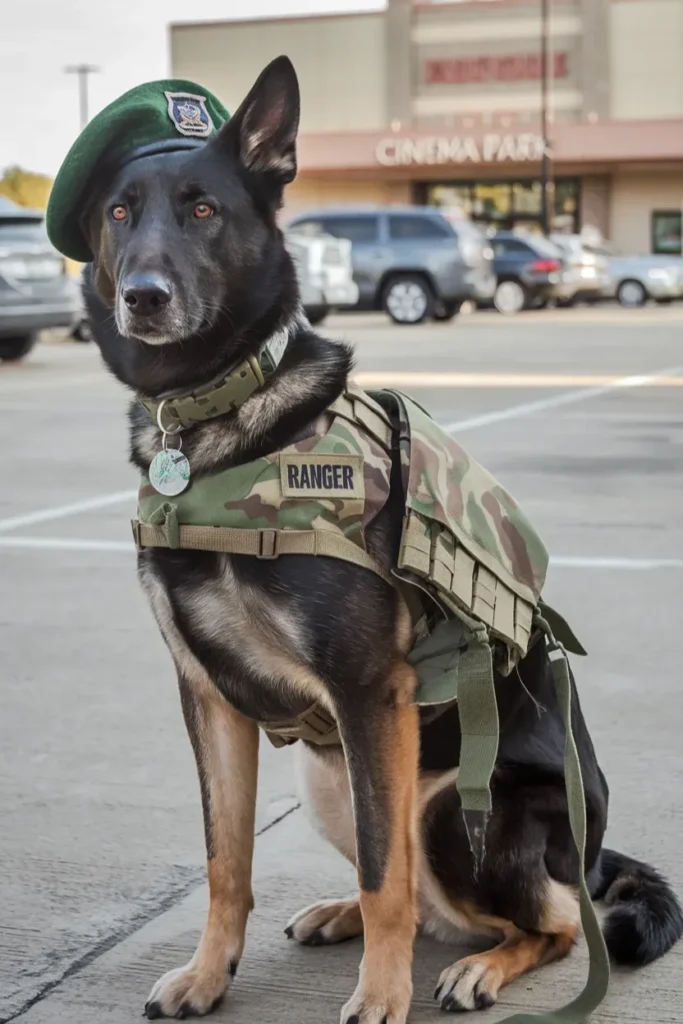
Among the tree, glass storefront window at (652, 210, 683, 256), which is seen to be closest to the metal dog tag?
the tree

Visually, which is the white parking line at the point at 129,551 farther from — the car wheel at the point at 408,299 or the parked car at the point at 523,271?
the parked car at the point at 523,271

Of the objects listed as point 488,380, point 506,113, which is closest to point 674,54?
point 506,113

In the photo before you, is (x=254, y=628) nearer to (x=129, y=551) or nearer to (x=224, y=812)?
(x=224, y=812)

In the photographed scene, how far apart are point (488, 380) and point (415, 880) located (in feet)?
41.2

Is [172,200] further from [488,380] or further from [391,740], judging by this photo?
[488,380]

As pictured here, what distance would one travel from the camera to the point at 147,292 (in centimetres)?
293

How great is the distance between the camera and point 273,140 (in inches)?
122

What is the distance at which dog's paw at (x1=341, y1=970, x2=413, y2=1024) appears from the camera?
113 inches

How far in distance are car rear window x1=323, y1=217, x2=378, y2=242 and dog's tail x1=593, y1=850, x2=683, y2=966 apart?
→ 24.7 meters

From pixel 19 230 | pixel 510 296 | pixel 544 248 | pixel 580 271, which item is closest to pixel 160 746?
pixel 19 230

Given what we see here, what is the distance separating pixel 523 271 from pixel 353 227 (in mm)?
4811

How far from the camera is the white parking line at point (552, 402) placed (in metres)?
11.6

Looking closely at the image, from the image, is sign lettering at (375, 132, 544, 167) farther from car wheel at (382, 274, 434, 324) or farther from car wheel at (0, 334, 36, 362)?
car wheel at (0, 334, 36, 362)

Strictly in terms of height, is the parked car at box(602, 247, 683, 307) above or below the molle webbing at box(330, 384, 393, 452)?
below
